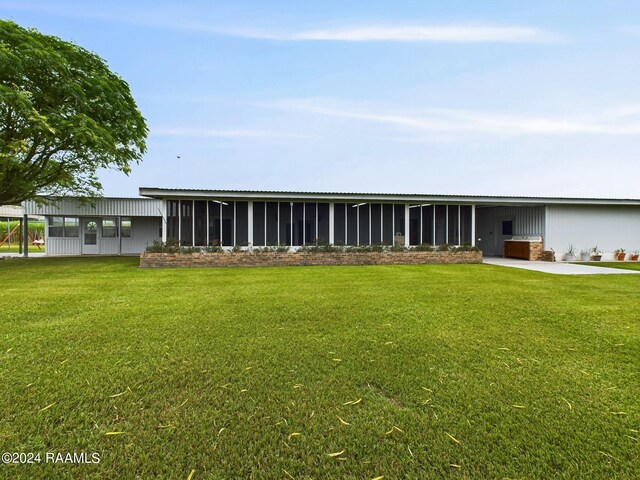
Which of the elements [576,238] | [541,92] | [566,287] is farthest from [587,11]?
[576,238]

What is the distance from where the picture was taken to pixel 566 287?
7965mm

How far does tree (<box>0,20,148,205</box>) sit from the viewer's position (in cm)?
1016

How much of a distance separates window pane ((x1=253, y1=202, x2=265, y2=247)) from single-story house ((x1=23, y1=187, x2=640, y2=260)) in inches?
1.6

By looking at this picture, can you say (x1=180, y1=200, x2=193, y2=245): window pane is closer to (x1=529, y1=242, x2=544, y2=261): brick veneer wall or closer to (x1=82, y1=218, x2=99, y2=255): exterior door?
(x1=82, y1=218, x2=99, y2=255): exterior door

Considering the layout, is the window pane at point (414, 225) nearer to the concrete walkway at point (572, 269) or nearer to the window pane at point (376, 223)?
the window pane at point (376, 223)

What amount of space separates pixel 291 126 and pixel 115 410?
19.8m

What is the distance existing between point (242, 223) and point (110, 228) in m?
10.8

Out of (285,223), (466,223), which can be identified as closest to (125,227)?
(285,223)

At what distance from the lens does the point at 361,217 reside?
15.3m

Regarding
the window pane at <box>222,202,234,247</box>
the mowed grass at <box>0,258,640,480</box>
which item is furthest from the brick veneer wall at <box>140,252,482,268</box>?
the mowed grass at <box>0,258,640,480</box>

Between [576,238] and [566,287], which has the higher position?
[576,238]

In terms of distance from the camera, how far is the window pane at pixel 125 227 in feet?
66.2

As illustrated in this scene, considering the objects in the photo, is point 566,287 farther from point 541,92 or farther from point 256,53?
point 256,53

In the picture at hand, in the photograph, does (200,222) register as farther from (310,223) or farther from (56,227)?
(56,227)
